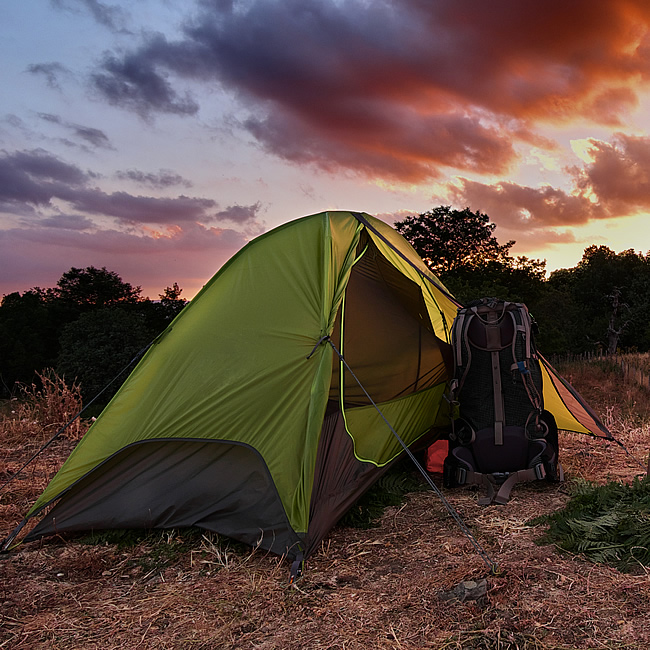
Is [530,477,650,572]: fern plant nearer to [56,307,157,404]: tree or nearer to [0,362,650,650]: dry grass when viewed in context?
[0,362,650,650]: dry grass

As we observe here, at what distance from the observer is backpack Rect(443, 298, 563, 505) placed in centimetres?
457

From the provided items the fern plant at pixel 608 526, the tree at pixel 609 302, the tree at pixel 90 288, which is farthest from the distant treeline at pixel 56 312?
the tree at pixel 609 302

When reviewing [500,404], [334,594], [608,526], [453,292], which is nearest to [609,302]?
[453,292]

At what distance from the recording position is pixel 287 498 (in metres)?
3.48

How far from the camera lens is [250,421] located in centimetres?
372

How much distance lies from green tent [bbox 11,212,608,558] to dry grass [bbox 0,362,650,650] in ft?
0.67

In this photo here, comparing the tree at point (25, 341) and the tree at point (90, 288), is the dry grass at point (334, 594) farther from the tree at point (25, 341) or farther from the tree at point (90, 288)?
the tree at point (90, 288)

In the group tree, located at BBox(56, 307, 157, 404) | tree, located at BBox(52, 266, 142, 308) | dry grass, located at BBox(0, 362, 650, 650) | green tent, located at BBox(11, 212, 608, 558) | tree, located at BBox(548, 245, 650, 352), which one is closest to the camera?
dry grass, located at BBox(0, 362, 650, 650)

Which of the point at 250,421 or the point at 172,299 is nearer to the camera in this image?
the point at 250,421

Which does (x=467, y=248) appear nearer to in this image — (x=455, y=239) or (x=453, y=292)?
(x=455, y=239)

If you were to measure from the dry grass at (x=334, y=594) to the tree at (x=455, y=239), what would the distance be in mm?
21619

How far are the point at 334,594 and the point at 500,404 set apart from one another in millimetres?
2219

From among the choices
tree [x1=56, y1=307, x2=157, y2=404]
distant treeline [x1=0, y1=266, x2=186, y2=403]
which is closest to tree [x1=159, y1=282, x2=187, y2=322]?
distant treeline [x1=0, y1=266, x2=186, y2=403]

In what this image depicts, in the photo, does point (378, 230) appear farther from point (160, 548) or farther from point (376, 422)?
point (160, 548)
